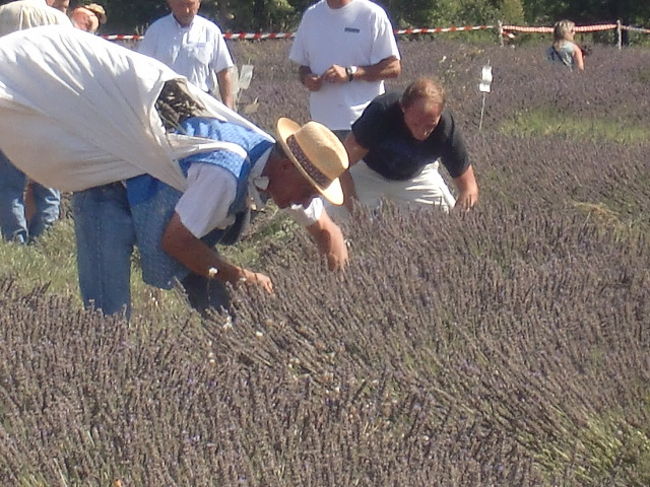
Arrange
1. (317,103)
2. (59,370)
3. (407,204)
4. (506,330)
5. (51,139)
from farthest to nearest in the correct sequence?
(317,103), (407,204), (51,139), (506,330), (59,370)

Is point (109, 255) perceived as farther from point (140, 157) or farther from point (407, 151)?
point (407, 151)

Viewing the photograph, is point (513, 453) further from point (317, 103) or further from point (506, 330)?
point (317, 103)

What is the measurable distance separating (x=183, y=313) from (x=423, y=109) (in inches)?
60.0

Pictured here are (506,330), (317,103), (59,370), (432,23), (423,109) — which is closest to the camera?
(59,370)

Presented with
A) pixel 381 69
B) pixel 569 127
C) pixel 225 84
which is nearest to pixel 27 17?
pixel 225 84

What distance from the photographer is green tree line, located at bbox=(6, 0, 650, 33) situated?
27.8 m

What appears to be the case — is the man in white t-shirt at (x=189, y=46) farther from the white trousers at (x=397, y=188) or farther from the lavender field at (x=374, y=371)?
the lavender field at (x=374, y=371)

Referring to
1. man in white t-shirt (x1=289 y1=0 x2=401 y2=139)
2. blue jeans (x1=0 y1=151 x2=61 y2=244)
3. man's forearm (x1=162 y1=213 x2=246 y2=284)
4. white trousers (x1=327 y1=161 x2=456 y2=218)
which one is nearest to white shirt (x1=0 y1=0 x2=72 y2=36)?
blue jeans (x1=0 y1=151 x2=61 y2=244)

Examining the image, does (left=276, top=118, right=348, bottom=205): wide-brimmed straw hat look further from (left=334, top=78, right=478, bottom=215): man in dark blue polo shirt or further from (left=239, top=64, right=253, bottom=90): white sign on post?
(left=239, top=64, right=253, bottom=90): white sign on post

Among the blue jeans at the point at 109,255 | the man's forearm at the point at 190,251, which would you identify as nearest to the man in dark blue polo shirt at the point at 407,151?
the blue jeans at the point at 109,255

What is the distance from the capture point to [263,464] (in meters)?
2.34

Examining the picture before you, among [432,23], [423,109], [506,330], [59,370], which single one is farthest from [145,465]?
[432,23]

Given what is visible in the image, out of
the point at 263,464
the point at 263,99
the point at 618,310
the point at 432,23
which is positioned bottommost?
the point at 432,23

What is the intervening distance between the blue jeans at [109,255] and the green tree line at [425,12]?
24.1 metres
